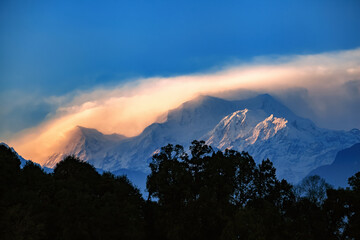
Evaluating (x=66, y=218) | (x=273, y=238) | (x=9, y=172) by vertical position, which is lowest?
(x=273, y=238)

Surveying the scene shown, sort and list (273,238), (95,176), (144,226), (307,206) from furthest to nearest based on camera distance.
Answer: (95,176)
(144,226)
(307,206)
(273,238)

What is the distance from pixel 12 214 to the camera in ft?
284

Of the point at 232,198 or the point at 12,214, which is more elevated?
the point at 232,198

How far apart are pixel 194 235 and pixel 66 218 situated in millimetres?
25654

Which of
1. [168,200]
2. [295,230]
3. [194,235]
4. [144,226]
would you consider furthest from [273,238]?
[144,226]

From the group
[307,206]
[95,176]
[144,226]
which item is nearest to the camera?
[307,206]

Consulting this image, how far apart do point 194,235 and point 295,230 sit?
65.6 ft

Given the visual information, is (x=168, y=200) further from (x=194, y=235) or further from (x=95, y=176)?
(x=95, y=176)

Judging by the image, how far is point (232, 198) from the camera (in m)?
114

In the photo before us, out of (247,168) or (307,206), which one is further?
(247,168)

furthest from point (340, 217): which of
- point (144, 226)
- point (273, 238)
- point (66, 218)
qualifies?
point (66, 218)

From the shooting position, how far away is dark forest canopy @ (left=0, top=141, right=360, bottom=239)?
9475cm

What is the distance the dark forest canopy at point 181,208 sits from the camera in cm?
9475

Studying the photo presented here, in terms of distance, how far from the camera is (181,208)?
10588cm
